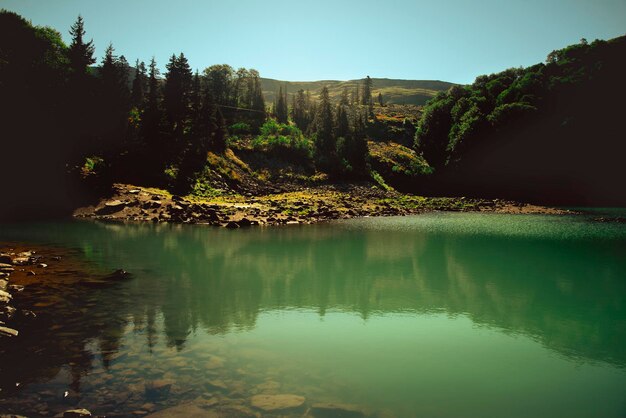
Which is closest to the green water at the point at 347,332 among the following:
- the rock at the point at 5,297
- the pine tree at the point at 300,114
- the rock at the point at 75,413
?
the rock at the point at 75,413

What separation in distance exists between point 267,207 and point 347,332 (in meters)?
42.5

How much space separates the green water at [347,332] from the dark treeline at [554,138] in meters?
70.6

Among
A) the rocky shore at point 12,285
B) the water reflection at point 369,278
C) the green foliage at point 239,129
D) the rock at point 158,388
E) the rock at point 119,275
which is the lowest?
the water reflection at point 369,278

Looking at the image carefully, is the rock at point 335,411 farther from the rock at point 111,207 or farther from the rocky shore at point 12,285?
the rock at point 111,207

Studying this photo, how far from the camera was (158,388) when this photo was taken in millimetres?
9797

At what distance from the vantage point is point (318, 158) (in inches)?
3617

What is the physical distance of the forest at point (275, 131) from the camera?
4809 centimetres

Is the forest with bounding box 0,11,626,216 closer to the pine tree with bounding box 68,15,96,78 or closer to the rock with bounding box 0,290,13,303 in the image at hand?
the pine tree with bounding box 68,15,96,78

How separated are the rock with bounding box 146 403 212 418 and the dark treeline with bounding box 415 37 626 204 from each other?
9242 cm

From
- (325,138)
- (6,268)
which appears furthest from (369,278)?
(325,138)

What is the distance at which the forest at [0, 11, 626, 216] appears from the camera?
4809 cm

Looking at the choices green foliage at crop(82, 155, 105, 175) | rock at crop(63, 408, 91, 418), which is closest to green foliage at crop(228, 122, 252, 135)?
green foliage at crop(82, 155, 105, 175)

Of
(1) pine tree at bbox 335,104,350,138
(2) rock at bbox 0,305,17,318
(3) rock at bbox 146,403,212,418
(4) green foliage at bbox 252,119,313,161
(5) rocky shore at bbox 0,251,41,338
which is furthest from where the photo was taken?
(1) pine tree at bbox 335,104,350,138

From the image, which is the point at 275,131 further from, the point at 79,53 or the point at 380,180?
the point at 79,53
